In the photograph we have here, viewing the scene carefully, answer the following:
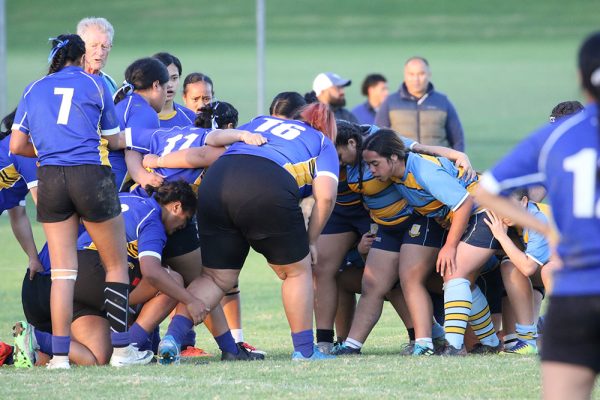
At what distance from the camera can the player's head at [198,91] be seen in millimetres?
8258

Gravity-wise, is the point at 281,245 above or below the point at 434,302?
above

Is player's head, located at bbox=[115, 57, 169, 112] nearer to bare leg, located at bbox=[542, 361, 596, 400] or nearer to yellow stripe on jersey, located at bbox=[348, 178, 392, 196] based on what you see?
yellow stripe on jersey, located at bbox=[348, 178, 392, 196]

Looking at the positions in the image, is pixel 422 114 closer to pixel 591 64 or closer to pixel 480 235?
pixel 480 235

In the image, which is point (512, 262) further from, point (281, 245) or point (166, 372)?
point (166, 372)

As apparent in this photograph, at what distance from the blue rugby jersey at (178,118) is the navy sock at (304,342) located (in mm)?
2062

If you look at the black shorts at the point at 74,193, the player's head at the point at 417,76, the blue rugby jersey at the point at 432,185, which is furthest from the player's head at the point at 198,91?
the player's head at the point at 417,76

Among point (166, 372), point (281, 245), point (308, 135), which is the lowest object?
point (166, 372)

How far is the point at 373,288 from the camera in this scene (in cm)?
733

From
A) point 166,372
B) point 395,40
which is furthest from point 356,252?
point 395,40

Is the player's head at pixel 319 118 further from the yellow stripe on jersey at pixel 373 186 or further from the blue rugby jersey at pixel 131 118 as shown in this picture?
the blue rugby jersey at pixel 131 118

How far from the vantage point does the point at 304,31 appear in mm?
50312

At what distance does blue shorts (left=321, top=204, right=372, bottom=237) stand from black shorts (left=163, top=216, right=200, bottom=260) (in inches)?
34.8

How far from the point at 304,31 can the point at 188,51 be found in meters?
7.20

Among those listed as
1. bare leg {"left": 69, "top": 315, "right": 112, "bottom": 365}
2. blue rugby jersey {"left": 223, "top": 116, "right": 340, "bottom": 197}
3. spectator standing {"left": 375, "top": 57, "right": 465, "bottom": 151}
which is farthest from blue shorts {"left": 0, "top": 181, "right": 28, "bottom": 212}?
spectator standing {"left": 375, "top": 57, "right": 465, "bottom": 151}
